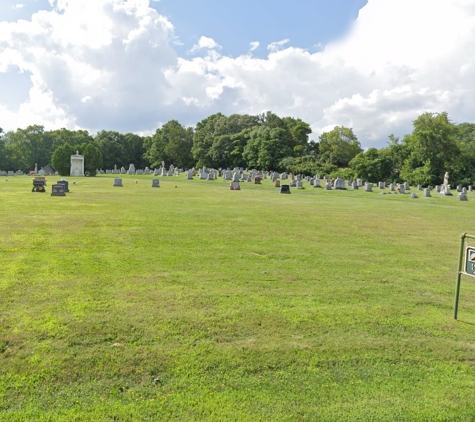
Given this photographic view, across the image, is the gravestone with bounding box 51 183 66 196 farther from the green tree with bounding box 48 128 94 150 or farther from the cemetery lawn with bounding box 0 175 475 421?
the green tree with bounding box 48 128 94 150

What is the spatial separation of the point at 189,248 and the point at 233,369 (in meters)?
5.51

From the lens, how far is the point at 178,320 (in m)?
5.19

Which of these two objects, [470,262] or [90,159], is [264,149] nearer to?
[90,159]

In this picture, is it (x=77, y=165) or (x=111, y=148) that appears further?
(x=111, y=148)

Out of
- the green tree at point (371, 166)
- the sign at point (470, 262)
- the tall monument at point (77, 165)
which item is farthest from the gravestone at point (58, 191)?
the green tree at point (371, 166)

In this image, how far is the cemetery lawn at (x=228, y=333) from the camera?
359 cm

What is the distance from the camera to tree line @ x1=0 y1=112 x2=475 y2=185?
194ft

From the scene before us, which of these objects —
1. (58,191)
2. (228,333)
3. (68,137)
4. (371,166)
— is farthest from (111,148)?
(228,333)

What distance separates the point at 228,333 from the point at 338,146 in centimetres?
7419

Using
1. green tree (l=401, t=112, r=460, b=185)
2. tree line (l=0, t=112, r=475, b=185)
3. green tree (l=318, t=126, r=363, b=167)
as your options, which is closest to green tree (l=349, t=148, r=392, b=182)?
tree line (l=0, t=112, r=475, b=185)

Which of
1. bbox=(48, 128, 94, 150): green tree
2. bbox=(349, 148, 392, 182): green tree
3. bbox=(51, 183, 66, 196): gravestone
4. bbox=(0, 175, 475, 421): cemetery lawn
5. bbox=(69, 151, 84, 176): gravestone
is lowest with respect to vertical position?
bbox=(0, 175, 475, 421): cemetery lawn

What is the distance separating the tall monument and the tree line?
996 mm

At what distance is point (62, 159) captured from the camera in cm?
4850

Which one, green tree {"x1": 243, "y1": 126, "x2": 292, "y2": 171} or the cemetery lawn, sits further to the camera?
green tree {"x1": 243, "y1": 126, "x2": 292, "y2": 171}
